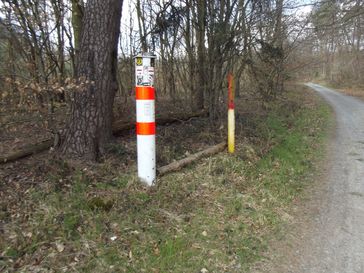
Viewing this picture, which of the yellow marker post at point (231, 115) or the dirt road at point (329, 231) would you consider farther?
the yellow marker post at point (231, 115)

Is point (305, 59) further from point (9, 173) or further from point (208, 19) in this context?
point (9, 173)

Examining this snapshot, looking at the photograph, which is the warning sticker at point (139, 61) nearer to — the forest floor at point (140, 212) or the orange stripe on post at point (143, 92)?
the orange stripe on post at point (143, 92)

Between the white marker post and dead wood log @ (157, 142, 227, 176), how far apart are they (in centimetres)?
52

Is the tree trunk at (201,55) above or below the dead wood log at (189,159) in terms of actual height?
above

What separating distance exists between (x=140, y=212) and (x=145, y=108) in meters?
1.37

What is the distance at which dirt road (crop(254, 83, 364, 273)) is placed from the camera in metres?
3.50

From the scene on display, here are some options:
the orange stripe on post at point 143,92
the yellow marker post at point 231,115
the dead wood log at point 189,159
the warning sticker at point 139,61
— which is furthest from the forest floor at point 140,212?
the warning sticker at point 139,61

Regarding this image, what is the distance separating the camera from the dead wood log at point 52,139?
Answer: 5262 millimetres

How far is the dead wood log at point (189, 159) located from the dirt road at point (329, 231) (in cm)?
189

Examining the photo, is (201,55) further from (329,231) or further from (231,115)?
(329,231)

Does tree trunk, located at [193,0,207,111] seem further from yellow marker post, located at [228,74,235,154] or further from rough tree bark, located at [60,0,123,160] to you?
rough tree bark, located at [60,0,123,160]

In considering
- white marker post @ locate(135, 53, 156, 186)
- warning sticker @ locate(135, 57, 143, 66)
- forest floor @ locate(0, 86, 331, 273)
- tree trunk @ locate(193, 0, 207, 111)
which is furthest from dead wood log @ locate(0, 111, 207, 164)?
warning sticker @ locate(135, 57, 143, 66)

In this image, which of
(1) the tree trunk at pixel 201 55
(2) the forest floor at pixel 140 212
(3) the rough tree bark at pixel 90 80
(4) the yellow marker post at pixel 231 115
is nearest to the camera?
(2) the forest floor at pixel 140 212

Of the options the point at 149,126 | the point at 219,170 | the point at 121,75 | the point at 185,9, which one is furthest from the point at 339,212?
the point at 121,75
